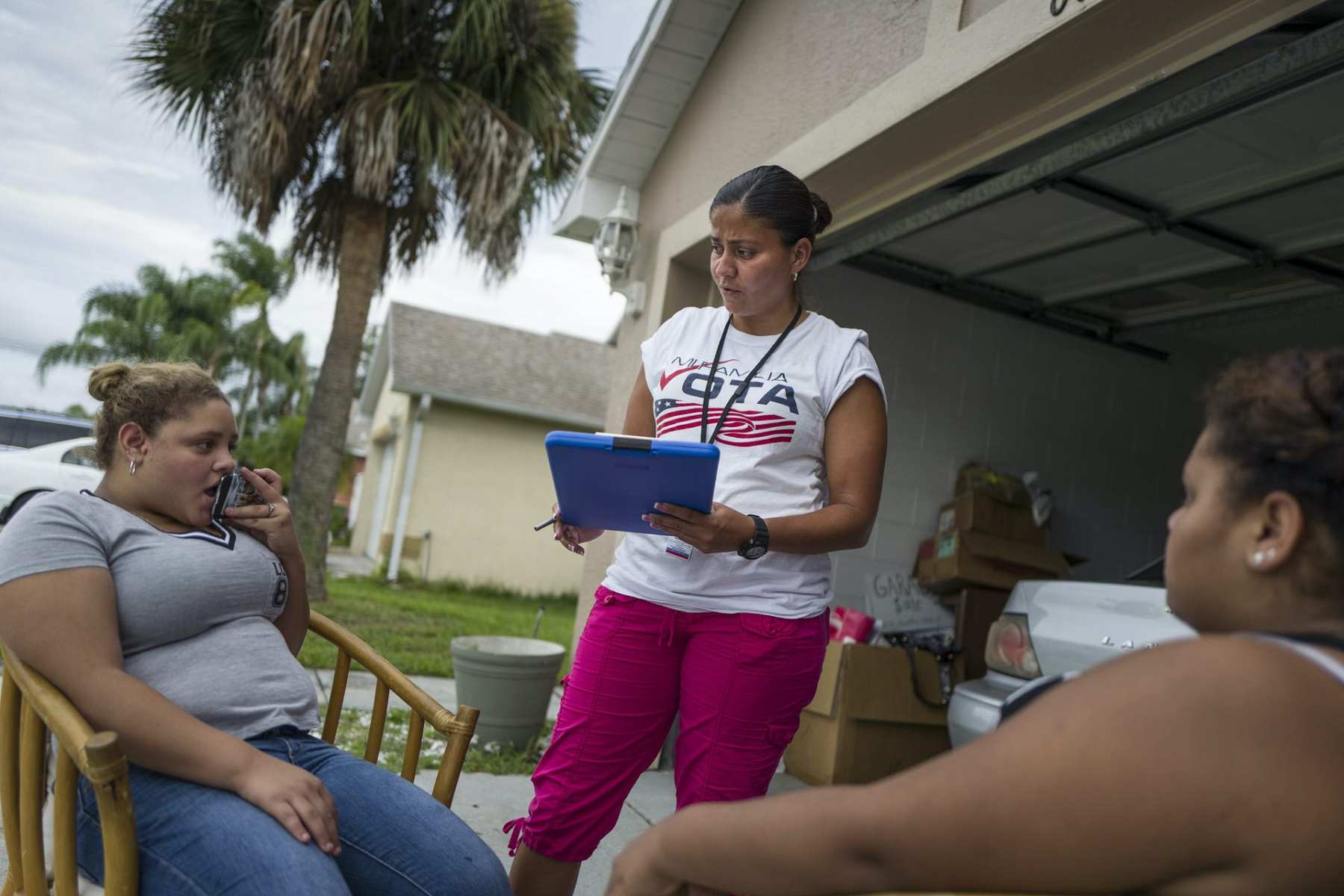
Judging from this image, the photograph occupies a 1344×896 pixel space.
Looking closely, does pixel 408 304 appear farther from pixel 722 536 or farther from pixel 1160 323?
pixel 722 536

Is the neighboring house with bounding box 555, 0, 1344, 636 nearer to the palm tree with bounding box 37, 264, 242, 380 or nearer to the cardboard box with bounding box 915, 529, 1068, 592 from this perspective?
the cardboard box with bounding box 915, 529, 1068, 592

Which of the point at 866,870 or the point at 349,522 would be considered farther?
the point at 349,522

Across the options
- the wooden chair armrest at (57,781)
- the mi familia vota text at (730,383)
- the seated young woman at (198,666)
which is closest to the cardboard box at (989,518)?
the mi familia vota text at (730,383)

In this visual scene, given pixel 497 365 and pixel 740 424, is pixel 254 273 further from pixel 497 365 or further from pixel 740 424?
pixel 740 424

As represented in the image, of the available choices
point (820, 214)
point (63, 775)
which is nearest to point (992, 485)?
point (820, 214)

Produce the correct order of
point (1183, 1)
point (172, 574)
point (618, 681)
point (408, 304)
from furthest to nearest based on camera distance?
point (408, 304) → point (1183, 1) → point (618, 681) → point (172, 574)

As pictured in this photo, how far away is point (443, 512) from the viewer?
14.0 m

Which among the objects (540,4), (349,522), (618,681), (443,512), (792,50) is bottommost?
(349,522)

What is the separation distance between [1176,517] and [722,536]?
932 millimetres

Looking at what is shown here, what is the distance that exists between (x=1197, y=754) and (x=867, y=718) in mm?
3676

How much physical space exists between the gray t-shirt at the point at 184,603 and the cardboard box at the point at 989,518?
141 inches

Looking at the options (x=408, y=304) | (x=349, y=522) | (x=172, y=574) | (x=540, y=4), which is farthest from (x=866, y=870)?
(x=349, y=522)

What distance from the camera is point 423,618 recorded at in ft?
31.2

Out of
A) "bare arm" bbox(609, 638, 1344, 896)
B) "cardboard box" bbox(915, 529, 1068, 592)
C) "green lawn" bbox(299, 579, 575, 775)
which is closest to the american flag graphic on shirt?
"bare arm" bbox(609, 638, 1344, 896)
